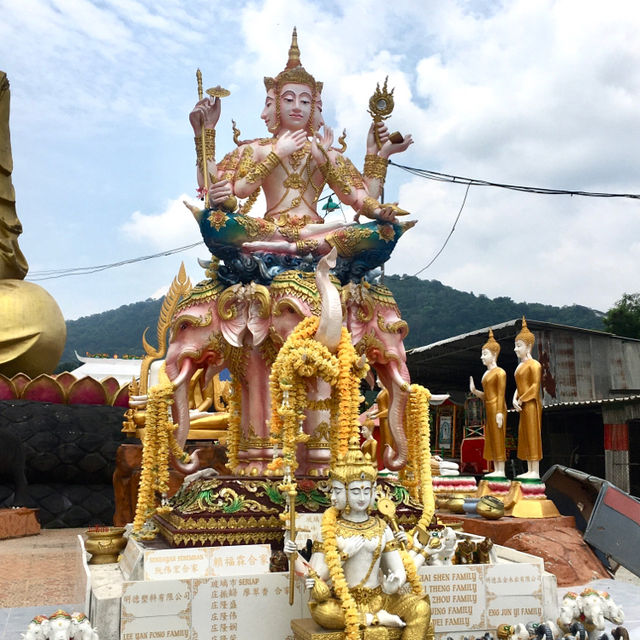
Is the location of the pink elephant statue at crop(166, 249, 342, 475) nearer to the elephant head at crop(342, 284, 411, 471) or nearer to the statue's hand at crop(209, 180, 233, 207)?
the elephant head at crop(342, 284, 411, 471)

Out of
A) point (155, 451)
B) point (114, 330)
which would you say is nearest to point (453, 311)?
point (114, 330)

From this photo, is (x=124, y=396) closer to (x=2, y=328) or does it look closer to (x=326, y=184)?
(x=2, y=328)

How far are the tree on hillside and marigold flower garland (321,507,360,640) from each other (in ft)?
89.9

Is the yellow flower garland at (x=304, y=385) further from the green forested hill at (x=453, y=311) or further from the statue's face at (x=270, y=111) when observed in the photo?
the green forested hill at (x=453, y=311)

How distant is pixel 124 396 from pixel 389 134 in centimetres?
788

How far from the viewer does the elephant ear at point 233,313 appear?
678 centimetres

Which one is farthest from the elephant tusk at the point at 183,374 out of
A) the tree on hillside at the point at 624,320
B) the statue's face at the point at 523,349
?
the tree on hillside at the point at 624,320

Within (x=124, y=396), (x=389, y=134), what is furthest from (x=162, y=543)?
(x=124, y=396)

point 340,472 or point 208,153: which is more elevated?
point 208,153

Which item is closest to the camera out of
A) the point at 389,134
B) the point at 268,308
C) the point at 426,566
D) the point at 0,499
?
the point at 426,566

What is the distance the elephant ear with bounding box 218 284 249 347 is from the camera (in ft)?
22.2

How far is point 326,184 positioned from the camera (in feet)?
24.9

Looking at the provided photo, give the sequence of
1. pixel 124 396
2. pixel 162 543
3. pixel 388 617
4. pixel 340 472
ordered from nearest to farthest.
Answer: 1. pixel 388 617
2. pixel 340 472
3. pixel 162 543
4. pixel 124 396

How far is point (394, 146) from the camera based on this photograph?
23.8 feet
